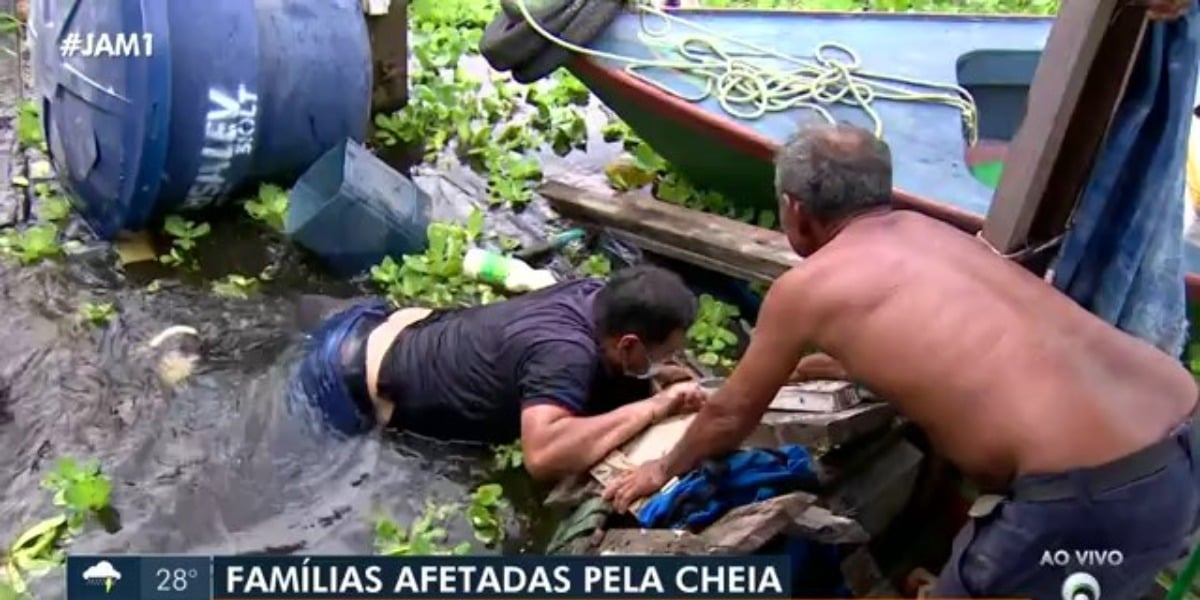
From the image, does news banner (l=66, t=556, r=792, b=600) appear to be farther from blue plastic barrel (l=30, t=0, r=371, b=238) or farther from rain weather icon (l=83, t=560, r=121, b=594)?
blue plastic barrel (l=30, t=0, r=371, b=238)

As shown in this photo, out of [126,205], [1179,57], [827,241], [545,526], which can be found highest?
[1179,57]

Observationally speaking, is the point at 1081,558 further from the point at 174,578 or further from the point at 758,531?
the point at 174,578

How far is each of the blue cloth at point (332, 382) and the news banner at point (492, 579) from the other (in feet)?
3.43

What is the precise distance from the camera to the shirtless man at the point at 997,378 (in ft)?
12.5

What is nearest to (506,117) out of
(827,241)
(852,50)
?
(852,50)

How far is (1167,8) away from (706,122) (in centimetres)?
265

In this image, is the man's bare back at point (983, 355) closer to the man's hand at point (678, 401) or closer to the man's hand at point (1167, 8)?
the man's hand at point (1167, 8)

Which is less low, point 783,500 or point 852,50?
point 852,50

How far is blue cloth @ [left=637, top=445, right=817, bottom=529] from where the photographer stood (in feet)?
14.9

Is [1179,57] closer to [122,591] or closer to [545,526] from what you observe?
[545,526]

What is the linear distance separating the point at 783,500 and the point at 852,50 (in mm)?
3057

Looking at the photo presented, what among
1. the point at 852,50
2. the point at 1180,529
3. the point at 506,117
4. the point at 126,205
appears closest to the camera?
the point at 1180,529

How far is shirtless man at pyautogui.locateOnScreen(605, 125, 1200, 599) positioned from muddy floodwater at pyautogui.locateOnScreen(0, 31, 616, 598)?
1.73 m

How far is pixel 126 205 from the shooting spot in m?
6.34
